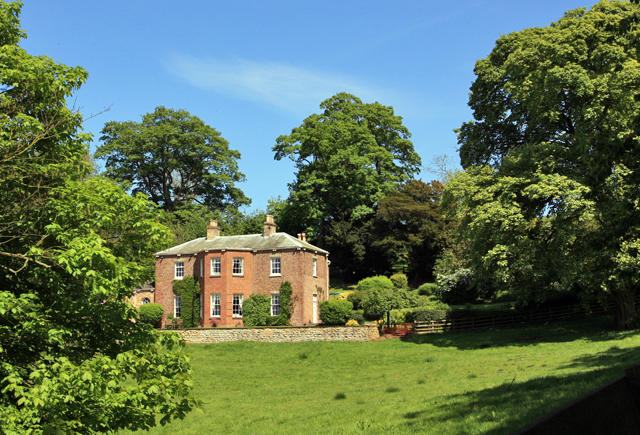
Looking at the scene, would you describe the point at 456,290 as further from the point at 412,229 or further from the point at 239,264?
the point at 239,264

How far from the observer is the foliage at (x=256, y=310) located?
1591 inches

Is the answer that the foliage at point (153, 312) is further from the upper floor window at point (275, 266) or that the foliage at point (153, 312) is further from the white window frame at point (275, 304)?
the upper floor window at point (275, 266)

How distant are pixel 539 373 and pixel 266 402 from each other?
370 inches

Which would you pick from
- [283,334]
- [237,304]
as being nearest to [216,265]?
[237,304]

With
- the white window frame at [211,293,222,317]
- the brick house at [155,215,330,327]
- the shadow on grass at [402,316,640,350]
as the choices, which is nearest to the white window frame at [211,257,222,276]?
the brick house at [155,215,330,327]

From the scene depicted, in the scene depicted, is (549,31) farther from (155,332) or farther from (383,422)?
(155,332)

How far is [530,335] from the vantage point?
2975cm

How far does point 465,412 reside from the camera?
1058cm

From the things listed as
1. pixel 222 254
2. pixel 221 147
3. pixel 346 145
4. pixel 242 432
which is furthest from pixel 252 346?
pixel 221 147

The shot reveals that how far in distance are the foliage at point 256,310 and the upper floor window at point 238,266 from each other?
7.67ft

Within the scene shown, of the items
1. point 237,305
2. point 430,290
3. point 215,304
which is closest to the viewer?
point 215,304

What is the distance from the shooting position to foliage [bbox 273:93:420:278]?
59.2 meters

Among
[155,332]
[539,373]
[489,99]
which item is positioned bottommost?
[539,373]

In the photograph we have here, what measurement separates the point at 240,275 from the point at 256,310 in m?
3.18
